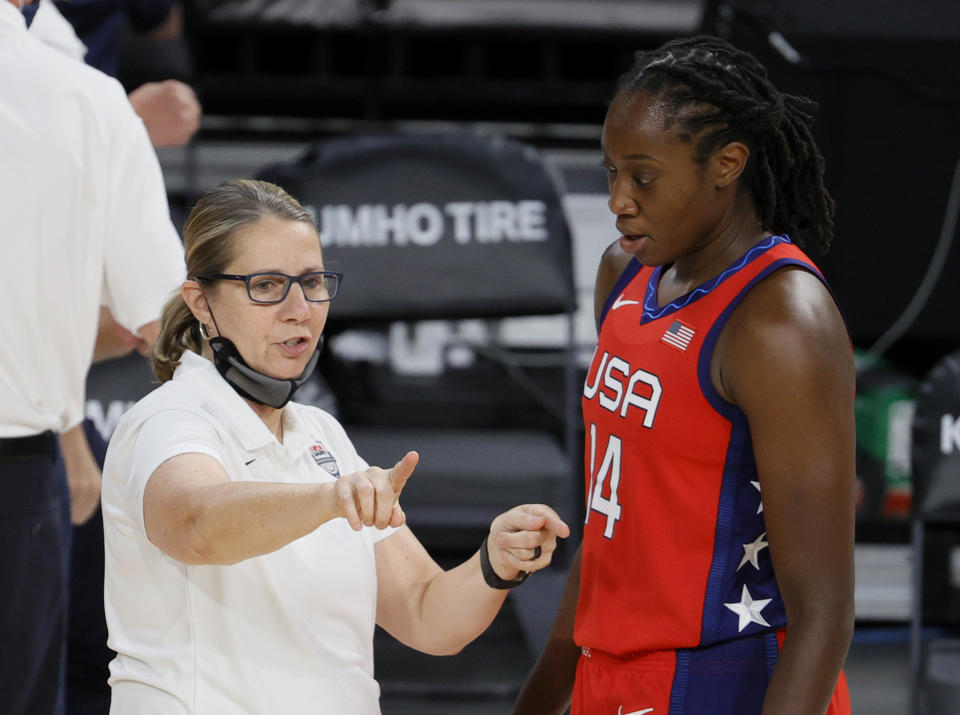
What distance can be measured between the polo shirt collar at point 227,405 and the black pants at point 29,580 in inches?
24.0

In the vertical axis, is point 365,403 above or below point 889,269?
below

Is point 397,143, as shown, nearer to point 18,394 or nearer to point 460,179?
point 460,179

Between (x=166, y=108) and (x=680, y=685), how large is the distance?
169cm

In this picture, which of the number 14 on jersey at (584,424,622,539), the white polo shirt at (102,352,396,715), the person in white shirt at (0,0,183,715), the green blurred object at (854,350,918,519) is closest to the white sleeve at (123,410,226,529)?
the white polo shirt at (102,352,396,715)

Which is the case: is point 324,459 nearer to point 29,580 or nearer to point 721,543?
point 721,543

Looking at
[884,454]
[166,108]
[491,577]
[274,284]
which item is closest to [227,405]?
[274,284]

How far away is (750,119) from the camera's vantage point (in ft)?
4.73

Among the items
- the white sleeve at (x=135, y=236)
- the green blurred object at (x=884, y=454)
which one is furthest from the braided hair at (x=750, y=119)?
the green blurred object at (x=884, y=454)

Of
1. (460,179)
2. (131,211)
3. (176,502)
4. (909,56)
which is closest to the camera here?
(176,502)

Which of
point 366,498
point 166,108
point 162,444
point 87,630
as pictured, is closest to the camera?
point 366,498

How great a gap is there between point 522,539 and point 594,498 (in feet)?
0.50

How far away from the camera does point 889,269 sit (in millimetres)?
4031

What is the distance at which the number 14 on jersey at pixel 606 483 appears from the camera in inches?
58.6

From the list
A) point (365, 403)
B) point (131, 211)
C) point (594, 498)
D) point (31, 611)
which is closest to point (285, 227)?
point (594, 498)
